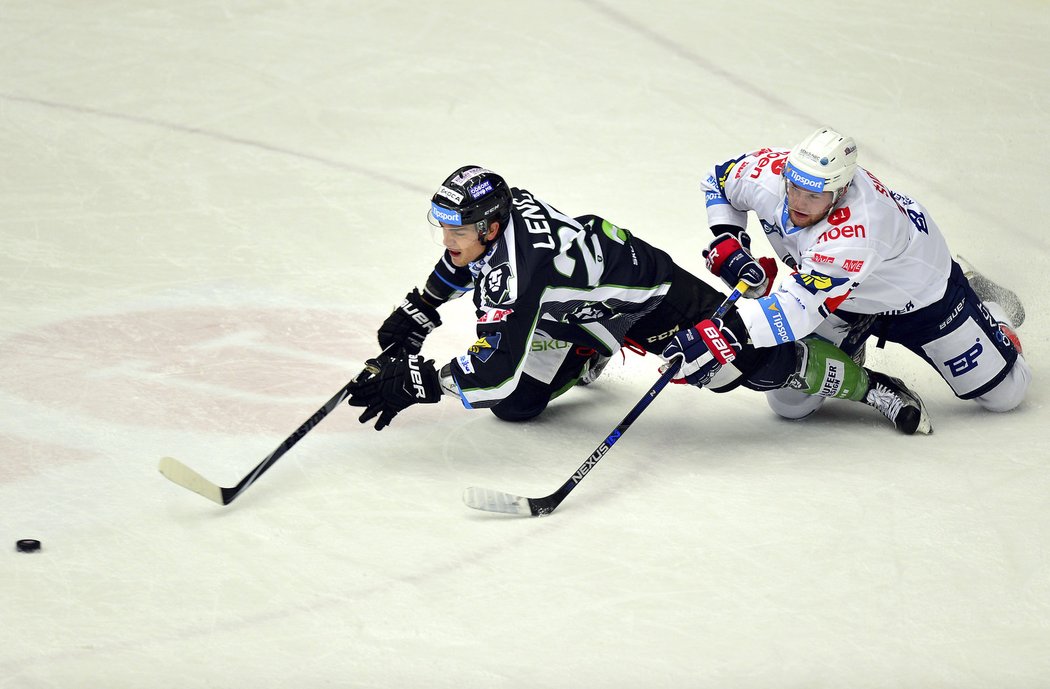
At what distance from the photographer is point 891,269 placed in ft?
14.4

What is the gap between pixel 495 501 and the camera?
3734mm

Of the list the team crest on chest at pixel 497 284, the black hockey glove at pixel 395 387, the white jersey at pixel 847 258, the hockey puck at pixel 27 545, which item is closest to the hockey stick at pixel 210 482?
the black hockey glove at pixel 395 387

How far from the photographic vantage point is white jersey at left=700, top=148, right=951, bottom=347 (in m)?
4.18

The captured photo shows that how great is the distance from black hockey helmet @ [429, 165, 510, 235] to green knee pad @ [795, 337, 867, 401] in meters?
1.31

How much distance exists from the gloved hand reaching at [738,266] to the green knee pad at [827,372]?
0.28m

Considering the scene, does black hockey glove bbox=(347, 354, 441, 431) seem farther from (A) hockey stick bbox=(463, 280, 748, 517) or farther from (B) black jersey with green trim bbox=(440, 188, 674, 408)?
(A) hockey stick bbox=(463, 280, 748, 517)

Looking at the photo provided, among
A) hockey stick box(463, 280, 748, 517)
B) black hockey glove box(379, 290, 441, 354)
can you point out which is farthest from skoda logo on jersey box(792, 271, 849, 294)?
black hockey glove box(379, 290, 441, 354)

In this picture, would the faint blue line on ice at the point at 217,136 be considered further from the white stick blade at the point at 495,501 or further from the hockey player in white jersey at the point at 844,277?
the white stick blade at the point at 495,501

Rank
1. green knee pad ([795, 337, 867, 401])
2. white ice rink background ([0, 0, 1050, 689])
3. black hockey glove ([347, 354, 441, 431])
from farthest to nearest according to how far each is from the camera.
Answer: green knee pad ([795, 337, 867, 401]) < black hockey glove ([347, 354, 441, 431]) < white ice rink background ([0, 0, 1050, 689])

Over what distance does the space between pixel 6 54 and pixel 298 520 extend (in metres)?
5.47

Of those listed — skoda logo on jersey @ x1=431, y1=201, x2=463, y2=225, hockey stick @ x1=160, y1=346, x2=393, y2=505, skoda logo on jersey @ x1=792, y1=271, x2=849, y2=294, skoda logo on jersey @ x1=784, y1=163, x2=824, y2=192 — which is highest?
skoda logo on jersey @ x1=431, y1=201, x2=463, y2=225

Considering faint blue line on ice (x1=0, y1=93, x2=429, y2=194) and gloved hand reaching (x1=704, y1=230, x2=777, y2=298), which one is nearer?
gloved hand reaching (x1=704, y1=230, x2=777, y2=298)

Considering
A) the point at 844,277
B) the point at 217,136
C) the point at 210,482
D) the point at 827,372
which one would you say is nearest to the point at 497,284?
the point at 210,482

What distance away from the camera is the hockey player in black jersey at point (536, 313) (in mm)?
3941
